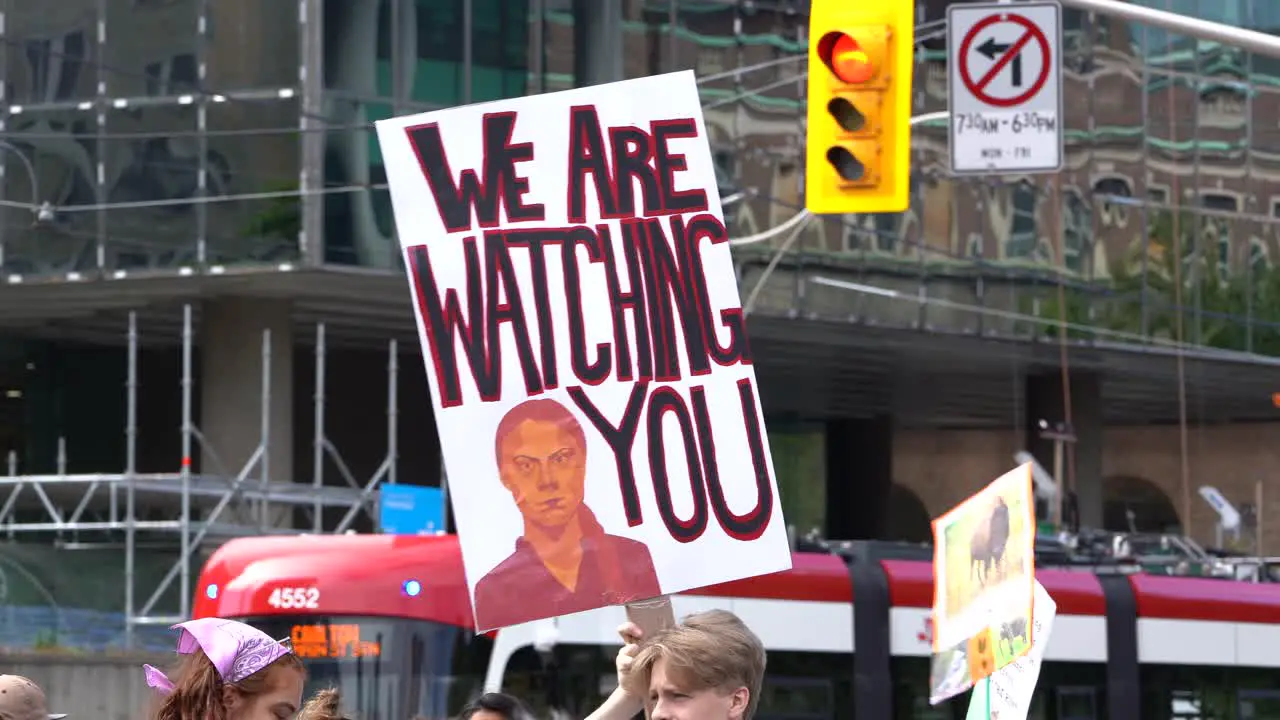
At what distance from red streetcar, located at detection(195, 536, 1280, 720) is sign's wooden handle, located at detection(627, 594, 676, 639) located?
10625 mm

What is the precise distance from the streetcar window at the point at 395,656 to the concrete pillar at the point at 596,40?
689 inches

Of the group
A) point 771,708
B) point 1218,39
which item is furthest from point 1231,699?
point 1218,39

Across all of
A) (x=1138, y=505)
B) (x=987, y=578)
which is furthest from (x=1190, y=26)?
(x=1138, y=505)

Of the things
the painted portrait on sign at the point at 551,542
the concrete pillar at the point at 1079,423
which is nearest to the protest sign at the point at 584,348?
the painted portrait on sign at the point at 551,542

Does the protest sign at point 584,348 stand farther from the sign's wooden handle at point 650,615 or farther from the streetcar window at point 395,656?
the streetcar window at point 395,656

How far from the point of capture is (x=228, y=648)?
5.37m

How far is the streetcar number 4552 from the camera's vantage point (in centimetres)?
1752

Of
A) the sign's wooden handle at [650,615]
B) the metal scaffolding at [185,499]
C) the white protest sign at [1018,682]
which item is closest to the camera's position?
the sign's wooden handle at [650,615]

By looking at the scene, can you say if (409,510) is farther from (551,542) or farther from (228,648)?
(228,648)

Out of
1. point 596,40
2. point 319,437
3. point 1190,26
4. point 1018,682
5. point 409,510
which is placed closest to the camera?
point 1018,682

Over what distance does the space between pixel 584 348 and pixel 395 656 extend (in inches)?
420

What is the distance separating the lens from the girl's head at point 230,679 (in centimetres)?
535

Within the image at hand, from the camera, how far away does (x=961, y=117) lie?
16.0 metres

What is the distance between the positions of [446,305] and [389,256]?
25.8 m
